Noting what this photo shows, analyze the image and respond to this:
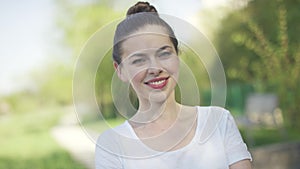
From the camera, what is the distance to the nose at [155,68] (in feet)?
2.81

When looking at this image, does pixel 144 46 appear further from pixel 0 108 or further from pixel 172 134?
pixel 0 108

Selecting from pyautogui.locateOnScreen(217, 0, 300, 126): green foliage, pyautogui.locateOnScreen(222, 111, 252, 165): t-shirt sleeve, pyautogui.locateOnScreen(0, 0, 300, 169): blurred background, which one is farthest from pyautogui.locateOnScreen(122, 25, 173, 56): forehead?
pyautogui.locateOnScreen(217, 0, 300, 126): green foliage

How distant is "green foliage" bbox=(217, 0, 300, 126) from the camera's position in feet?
18.3

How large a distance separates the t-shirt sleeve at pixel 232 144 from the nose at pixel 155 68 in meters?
0.20

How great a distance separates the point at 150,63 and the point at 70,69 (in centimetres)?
553

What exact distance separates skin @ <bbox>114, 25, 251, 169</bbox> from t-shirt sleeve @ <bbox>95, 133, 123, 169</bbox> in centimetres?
6

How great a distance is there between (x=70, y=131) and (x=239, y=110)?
2532mm

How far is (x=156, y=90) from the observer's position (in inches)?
34.9

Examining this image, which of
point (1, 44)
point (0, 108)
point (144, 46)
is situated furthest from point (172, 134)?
point (0, 108)

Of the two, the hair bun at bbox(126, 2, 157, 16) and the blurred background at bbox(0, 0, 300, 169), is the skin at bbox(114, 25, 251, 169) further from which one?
the blurred background at bbox(0, 0, 300, 169)

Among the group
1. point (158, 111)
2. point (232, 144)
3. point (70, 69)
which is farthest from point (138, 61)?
point (70, 69)

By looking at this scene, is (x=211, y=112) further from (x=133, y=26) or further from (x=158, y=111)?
(x=133, y=26)

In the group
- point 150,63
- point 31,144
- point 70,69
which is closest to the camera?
point 150,63

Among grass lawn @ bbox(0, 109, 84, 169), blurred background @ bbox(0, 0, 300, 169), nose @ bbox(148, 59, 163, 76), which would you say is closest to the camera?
nose @ bbox(148, 59, 163, 76)
